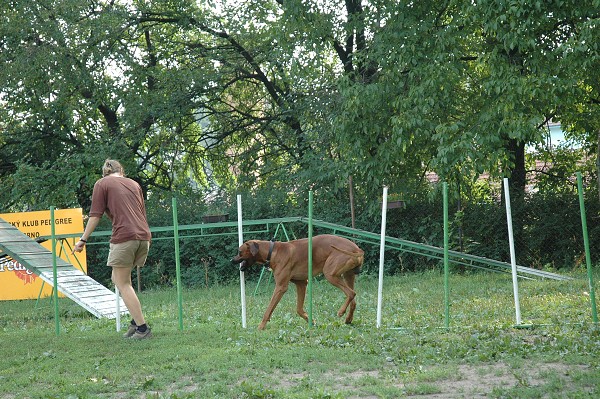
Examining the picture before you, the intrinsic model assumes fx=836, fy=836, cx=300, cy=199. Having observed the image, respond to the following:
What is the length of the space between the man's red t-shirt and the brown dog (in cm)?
137

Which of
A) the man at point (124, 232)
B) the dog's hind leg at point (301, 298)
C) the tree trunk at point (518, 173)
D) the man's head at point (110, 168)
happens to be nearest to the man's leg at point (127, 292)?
the man at point (124, 232)

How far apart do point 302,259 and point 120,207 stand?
2260 millimetres

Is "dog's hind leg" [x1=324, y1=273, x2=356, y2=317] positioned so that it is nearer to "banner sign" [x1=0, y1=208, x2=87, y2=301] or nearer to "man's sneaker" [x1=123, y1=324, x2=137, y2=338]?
"man's sneaker" [x1=123, y1=324, x2=137, y2=338]

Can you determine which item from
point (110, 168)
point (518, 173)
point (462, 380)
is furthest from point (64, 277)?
point (518, 173)

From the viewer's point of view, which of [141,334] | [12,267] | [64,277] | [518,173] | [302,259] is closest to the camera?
[141,334]

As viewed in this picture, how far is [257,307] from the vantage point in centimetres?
1297

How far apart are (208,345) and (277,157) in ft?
45.3

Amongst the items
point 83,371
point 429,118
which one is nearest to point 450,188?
point 429,118

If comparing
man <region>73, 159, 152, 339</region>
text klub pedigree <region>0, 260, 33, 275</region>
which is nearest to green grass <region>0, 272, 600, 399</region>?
man <region>73, 159, 152, 339</region>

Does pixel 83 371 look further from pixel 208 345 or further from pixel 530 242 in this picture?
pixel 530 242

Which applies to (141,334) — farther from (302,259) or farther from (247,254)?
(302,259)

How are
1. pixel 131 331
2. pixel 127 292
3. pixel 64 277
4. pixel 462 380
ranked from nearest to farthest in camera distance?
pixel 462 380
pixel 127 292
pixel 131 331
pixel 64 277

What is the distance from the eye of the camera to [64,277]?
12.7 meters

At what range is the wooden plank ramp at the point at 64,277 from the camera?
1213cm
